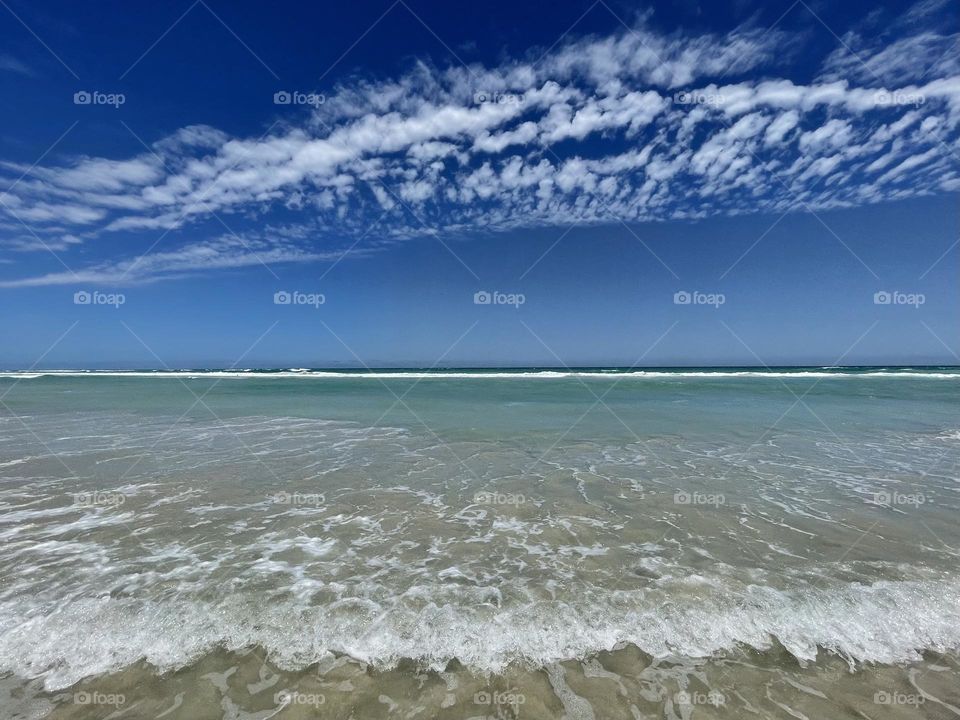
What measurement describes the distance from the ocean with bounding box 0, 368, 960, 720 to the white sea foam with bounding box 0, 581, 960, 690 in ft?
0.07

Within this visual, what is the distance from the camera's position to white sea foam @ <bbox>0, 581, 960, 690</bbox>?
369 cm

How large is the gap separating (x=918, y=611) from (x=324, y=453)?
1070 centimetres

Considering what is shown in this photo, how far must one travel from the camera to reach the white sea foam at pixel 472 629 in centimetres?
369

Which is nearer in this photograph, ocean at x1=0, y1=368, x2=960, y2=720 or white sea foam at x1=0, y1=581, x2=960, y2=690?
ocean at x1=0, y1=368, x2=960, y2=720

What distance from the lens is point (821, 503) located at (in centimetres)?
729

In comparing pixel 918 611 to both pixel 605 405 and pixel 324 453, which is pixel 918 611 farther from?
pixel 605 405

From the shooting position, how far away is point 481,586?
479cm

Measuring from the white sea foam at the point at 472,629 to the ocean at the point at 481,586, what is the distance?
21mm

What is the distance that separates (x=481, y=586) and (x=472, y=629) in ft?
2.55

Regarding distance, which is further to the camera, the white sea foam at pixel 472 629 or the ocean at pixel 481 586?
the white sea foam at pixel 472 629

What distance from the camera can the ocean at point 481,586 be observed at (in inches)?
130

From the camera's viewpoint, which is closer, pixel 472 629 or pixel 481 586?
pixel 472 629

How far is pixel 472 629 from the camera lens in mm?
4016

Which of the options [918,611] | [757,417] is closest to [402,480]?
[918,611]
